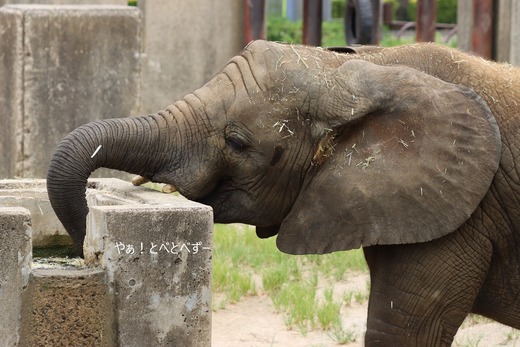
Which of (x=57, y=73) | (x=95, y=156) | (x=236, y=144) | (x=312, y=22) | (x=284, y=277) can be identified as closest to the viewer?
(x=95, y=156)

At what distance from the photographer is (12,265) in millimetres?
4961

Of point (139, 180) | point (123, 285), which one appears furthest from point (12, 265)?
point (139, 180)

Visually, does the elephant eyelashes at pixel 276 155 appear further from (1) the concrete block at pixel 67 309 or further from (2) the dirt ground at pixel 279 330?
(2) the dirt ground at pixel 279 330

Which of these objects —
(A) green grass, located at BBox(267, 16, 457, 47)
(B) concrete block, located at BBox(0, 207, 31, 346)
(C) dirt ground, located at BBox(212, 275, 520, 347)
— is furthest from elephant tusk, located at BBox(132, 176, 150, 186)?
(A) green grass, located at BBox(267, 16, 457, 47)

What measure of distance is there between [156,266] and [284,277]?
3.27 metres

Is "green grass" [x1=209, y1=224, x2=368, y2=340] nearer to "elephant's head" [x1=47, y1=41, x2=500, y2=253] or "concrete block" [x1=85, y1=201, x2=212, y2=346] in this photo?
"elephant's head" [x1=47, y1=41, x2=500, y2=253]

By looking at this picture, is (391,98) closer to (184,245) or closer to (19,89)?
(184,245)

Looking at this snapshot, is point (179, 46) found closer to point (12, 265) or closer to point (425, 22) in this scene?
point (425, 22)

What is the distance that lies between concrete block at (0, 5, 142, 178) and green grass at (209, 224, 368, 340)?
1356 mm

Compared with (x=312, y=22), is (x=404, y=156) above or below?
above

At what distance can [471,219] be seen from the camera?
537 cm

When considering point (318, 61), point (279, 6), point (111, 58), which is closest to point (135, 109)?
point (111, 58)

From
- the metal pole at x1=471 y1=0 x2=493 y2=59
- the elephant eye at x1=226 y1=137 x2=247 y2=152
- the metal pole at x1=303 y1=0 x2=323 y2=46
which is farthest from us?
the metal pole at x1=303 y1=0 x2=323 y2=46

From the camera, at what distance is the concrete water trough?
5047 millimetres
